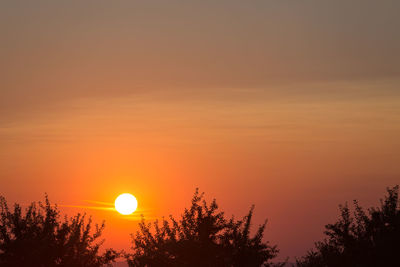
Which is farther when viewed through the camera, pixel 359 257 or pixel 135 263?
pixel 135 263

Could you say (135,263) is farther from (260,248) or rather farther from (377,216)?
(377,216)

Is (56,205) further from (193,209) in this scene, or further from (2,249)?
(193,209)

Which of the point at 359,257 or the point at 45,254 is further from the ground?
the point at 45,254

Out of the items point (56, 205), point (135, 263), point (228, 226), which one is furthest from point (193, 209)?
point (56, 205)

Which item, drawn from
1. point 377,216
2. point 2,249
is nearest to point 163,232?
point 2,249

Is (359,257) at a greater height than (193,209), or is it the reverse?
(193,209)

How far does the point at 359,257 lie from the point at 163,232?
12465 mm

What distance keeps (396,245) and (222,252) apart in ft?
33.8

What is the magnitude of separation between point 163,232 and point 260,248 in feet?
22.4

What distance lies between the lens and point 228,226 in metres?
49.4

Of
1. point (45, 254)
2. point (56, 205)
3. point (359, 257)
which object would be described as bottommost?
point (359, 257)

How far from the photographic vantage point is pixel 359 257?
4931cm

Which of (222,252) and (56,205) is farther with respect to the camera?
(56,205)

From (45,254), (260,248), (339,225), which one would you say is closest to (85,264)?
(45,254)
